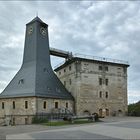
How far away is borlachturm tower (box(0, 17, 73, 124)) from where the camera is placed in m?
43.1

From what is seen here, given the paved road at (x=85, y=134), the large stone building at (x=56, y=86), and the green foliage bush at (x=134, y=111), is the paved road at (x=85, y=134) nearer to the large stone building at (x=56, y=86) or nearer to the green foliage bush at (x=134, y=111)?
the large stone building at (x=56, y=86)

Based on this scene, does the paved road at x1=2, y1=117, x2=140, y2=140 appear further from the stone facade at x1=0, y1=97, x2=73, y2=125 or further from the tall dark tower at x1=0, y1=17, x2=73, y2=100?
the tall dark tower at x1=0, y1=17, x2=73, y2=100

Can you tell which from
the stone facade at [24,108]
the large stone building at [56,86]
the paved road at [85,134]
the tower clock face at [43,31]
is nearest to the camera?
the paved road at [85,134]

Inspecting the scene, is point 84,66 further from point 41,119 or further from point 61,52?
point 41,119

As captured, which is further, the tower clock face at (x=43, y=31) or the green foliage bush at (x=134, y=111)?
Answer: the green foliage bush at (x=134, y=111)

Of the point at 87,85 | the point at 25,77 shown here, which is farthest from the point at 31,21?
the point at 87,85

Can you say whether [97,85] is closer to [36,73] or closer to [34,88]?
[36,73]

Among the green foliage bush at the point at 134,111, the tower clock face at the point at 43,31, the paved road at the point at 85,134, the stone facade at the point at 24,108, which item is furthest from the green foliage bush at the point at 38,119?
the green foliage bush at the point at 134,111

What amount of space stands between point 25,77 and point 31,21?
12415mm

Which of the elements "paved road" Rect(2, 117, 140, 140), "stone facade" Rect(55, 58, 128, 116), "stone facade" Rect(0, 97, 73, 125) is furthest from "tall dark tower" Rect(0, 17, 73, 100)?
"paved road" Rect(2, 117, 140, 140)

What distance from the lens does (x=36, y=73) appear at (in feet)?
151

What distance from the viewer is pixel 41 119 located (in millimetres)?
41250

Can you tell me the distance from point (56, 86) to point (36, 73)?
4.56 meters

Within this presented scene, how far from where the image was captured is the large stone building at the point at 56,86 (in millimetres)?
43781
